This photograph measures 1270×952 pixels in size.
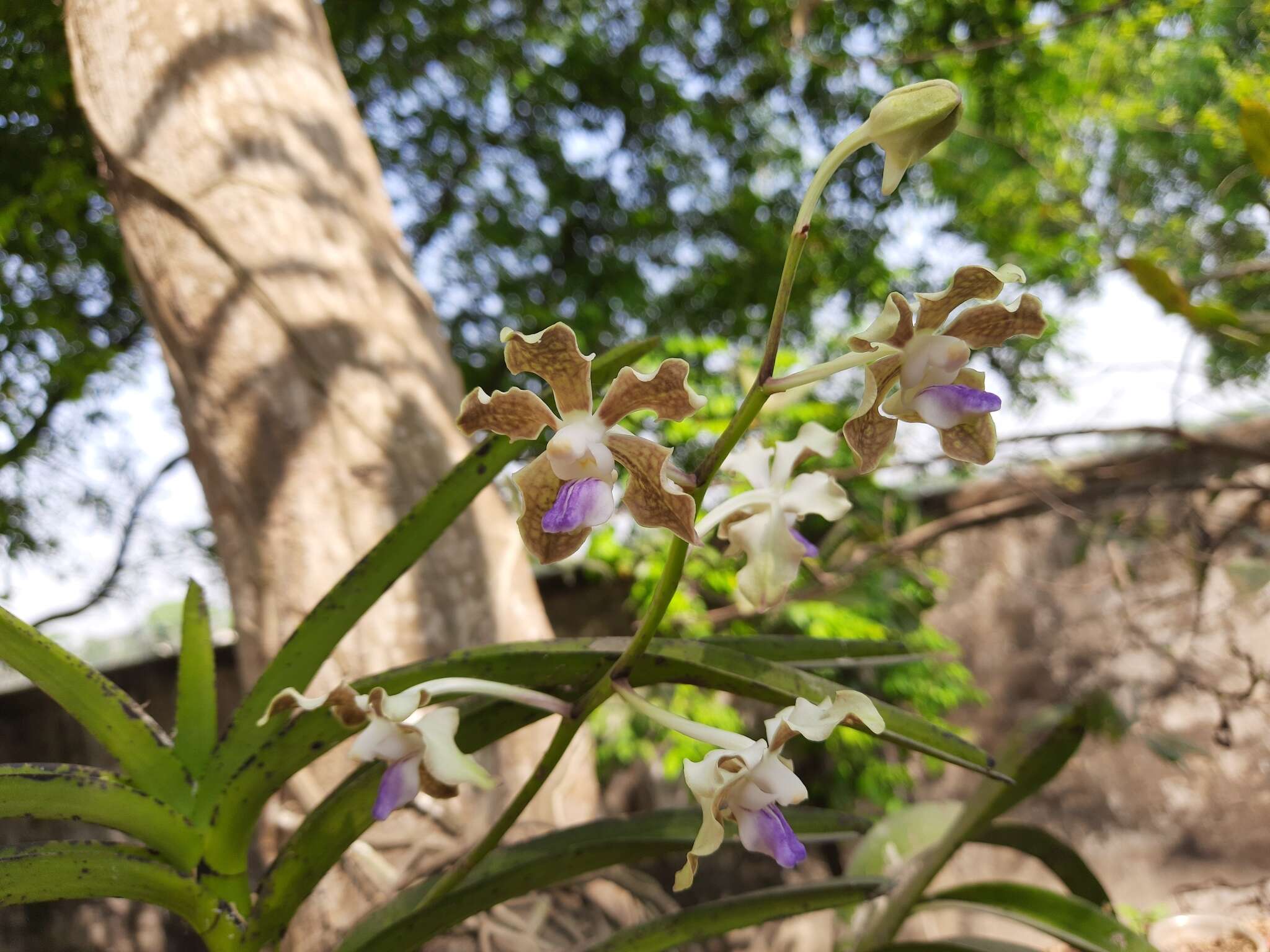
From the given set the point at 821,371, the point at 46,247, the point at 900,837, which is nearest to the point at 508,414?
the point at 821,371

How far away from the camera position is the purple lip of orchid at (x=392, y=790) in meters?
0.41

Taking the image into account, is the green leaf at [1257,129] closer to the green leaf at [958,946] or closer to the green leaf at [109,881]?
the green leaf at [958,946]

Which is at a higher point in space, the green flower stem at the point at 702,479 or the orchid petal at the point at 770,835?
the green flower stem at the point at 702,479

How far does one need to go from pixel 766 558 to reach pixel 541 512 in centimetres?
16

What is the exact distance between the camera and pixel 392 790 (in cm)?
41

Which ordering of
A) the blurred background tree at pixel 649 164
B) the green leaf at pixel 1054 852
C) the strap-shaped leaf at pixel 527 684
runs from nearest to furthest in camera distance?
the strap-shaped leaf at pixel 527 684 < the green leaf at pixel 1054 852 < the blurred background tree at pixel 649 164

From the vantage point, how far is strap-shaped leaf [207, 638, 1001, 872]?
439 mm

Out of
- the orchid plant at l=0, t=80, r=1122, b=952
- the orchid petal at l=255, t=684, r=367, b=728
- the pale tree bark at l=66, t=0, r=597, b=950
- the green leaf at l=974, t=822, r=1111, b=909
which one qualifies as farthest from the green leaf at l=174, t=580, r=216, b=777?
the green leaf at l=974, t=822, r=1111, b=909

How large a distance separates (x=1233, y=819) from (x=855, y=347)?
221 cm

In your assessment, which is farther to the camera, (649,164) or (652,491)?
(649,164)

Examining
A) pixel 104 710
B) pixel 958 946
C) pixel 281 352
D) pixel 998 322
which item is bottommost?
pixel 958 946

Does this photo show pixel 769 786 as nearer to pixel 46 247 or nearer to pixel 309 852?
pixel 309 852

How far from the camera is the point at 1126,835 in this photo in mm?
2070

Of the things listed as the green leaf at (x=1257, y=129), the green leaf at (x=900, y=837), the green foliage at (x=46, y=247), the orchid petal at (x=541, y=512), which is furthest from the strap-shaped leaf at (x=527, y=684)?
the green foliage at (x=46, y=247)
